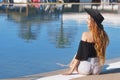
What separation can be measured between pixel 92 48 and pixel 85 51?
0.39 feet

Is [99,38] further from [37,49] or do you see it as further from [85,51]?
[37,49]

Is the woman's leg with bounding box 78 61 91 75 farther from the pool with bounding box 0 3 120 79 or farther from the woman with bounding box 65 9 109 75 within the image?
the pool with bounding box 0 3 120 79

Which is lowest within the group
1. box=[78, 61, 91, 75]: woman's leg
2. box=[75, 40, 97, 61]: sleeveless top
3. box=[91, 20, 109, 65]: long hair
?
box=[78, 61, 91, 75]: woman's leg

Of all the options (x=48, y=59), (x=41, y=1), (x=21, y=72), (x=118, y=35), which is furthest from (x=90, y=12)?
(x=41, y=1)

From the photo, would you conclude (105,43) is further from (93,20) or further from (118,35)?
(118,35)

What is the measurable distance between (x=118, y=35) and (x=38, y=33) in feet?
9.39

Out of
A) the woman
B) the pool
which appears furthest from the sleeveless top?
the pool

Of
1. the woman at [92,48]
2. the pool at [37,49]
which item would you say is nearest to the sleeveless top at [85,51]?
the woman at [92,48]

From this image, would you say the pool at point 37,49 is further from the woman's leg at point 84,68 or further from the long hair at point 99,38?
the long hair at point 99,38

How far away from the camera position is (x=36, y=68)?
9016mm

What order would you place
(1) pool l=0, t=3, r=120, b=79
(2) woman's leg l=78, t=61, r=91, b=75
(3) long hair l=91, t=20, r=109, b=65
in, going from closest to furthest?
(3) long hair l=91, t=20, r=109, b=65 < (2) woman's leg l=78, t=61, r=91, b=75 < (1) pool l=0, t=3, r=120, b=79

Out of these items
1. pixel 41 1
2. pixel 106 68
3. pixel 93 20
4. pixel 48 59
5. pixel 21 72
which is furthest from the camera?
pixel 41 1

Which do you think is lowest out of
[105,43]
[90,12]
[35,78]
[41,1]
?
[41,1]

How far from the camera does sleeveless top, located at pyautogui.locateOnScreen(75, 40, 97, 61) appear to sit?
21.4 feet
